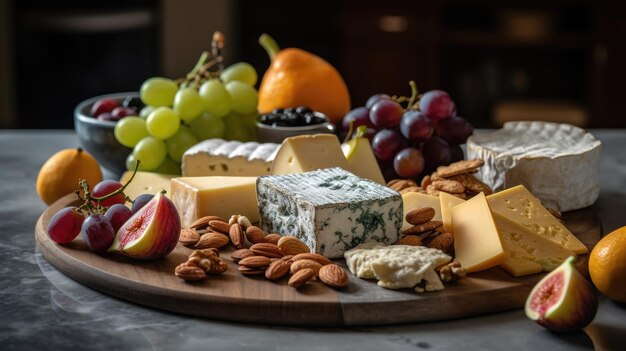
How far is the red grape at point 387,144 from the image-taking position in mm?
1977

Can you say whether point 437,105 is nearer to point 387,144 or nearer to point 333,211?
point 387,144

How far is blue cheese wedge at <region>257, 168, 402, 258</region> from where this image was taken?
5.04ft

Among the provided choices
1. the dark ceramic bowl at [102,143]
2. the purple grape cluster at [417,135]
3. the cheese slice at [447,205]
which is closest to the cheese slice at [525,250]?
the cheese slice at [447,205]

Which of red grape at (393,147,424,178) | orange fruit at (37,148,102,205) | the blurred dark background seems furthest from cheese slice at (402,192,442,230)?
the blurred dark background

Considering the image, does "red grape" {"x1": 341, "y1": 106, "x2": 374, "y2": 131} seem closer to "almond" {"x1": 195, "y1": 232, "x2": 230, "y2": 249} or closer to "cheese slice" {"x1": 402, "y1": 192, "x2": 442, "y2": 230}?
"cheese slice" {"x1": 402, "y1": 192, "x2": 442, "y2": 230}

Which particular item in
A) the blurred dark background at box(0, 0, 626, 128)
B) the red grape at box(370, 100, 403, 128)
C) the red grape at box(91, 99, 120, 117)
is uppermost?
the red grape at box(370, 100, 403, 128)

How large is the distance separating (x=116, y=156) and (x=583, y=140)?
3.32ft

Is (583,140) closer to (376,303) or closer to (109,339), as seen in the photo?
(376,303)

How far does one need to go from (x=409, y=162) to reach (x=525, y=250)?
0.48 m

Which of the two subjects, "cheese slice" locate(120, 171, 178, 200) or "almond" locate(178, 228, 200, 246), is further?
"cheese slice" locate(120, 171, 178, 200)

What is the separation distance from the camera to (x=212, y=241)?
1579mm

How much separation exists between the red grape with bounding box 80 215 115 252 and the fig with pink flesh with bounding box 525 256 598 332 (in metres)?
0.68

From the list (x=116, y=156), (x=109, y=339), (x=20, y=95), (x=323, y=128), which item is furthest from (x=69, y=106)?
(x=109, y=339)

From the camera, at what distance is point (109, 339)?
50.0 inches
